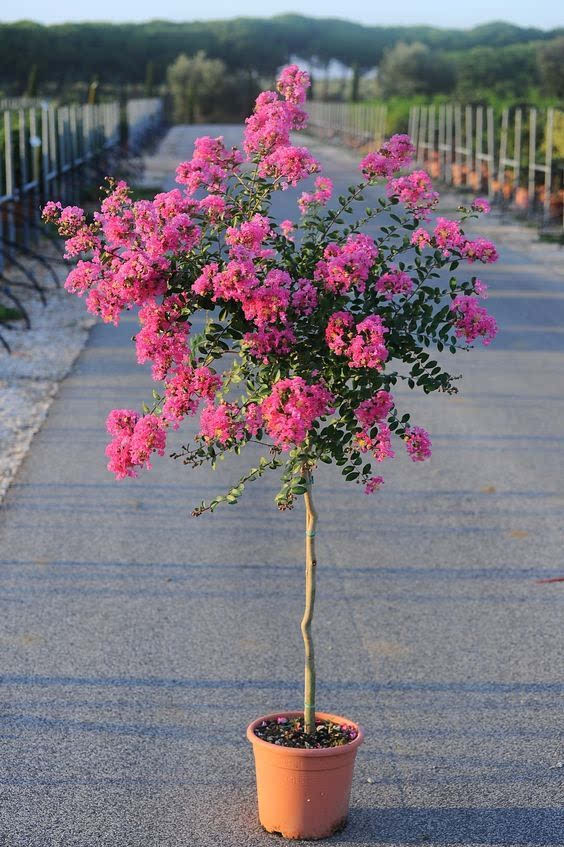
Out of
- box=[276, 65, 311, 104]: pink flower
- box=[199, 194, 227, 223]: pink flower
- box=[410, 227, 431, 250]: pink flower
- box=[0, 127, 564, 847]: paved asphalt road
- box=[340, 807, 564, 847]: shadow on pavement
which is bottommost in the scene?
box=[0, 127, 564, 847]: paved asphalt road

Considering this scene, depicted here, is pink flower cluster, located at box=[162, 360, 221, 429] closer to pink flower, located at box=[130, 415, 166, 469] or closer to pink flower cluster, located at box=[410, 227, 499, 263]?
pink flower, located at box=[130, 415, 166, 469]

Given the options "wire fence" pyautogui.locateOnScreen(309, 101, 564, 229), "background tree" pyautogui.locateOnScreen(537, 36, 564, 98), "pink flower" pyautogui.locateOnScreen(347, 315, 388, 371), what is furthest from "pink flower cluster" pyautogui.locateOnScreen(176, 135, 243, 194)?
"background tree" pyautogui.locateOnScreen(537, 36, 564, 98)

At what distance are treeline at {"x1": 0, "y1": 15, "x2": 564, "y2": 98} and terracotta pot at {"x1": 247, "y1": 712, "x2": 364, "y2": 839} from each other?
103m

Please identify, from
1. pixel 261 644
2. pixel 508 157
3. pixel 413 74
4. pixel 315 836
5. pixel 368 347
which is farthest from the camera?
pixel 413 74

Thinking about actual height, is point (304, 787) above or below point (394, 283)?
below

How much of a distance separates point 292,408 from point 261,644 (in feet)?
7.44

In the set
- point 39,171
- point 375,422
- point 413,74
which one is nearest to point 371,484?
point 375,422

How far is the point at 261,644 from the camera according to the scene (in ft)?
19.7

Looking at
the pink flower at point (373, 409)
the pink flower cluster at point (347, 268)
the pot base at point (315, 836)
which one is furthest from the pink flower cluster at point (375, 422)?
the pot base at point (315, 836)

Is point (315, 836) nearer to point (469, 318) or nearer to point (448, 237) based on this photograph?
point (469, 318)

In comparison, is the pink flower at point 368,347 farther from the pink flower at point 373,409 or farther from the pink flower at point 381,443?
the pink flower at point 381,443

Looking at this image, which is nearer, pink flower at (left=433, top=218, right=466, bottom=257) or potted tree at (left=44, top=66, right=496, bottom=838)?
potted tree at (left=44, top=66, right=496, bottom=838)

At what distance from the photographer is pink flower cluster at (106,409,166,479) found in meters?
4.23

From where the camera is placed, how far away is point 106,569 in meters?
6.95
